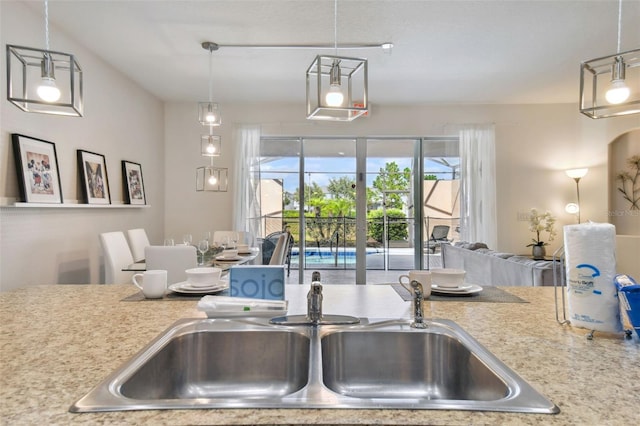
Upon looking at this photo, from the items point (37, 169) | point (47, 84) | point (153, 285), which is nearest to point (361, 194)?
point (37, 169)

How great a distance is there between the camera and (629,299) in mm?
905

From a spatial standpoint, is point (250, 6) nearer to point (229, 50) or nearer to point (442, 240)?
point (229, 50)

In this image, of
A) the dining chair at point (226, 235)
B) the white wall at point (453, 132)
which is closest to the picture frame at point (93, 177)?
the dining chair at point (226, 235)

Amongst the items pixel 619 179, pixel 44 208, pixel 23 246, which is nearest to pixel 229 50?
pixel 44 208

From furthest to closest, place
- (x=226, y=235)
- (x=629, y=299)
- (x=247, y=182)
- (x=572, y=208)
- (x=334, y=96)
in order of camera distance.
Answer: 1. (x=247, y=182)
2. (x=572, y=208)
3. (x=226, y=235)
4. (x=334, y=96)
5. (x=629, y=299)

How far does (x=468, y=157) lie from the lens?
545cm

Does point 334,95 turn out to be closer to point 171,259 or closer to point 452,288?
point 452,288

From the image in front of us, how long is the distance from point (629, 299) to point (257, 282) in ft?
3.46

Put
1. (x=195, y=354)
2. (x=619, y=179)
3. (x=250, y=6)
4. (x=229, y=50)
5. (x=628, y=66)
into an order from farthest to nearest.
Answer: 1. (x=619, y=179)
2. (x=229, y=50)
3. (x=250, y=6)
4. (x=628, y=66)
5. (x=195, y=354)

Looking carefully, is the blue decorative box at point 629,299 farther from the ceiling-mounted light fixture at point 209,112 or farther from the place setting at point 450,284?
the ceiling-mounted light fixture at point 209,112

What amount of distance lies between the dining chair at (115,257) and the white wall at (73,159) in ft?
1.35

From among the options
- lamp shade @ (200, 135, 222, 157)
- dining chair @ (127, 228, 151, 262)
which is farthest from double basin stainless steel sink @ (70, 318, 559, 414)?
dining chair @ (127, 228, 151, 262)

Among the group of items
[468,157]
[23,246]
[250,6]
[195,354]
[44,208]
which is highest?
[250,6]

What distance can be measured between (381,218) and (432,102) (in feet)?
6.18
